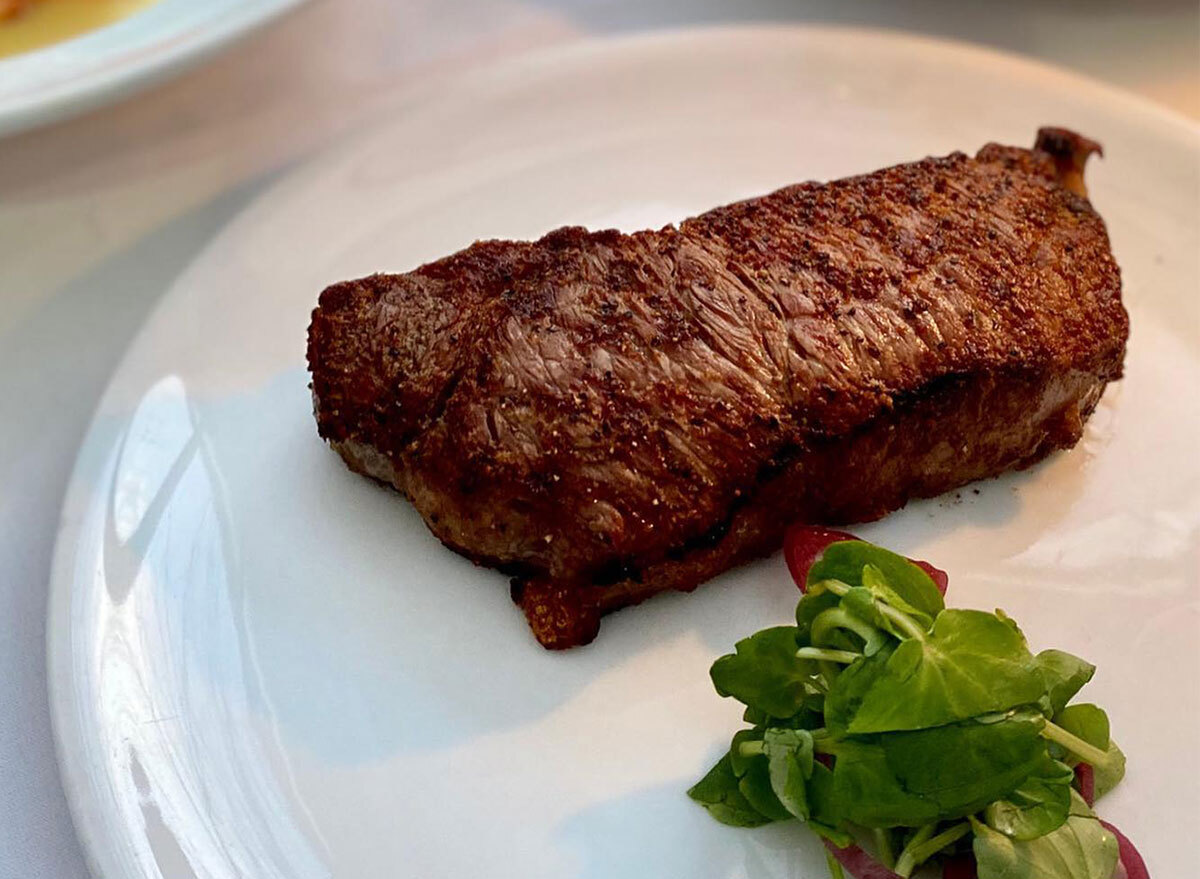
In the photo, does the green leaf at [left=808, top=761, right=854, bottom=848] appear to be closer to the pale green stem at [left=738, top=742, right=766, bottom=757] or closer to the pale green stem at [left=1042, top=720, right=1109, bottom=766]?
the pale green stem at [left=738, top=742, right=766, bottom=757]

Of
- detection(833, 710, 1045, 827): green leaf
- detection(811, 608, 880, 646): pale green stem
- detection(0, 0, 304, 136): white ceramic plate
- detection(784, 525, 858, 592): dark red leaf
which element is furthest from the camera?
detection(0, 0, 304, 136): white ceramic plate

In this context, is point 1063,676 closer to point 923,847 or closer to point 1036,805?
point 1036,805

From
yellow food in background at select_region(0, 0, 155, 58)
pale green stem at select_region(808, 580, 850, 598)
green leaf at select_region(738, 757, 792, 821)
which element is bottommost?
green leaf at select_region(738, 757, 792, 821)

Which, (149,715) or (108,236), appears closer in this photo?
(149,715)

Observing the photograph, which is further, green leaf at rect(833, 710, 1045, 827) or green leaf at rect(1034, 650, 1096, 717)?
green leaf at rect(1034, 650, 1096, 717)

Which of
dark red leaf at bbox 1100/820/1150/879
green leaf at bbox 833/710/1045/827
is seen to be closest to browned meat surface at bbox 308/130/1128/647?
green leaf at bbox 833/710/1045/827

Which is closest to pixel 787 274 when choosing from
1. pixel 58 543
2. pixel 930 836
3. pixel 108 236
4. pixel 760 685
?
pixel 760 685

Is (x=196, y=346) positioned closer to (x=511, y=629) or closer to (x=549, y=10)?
(x=511, y=629)
